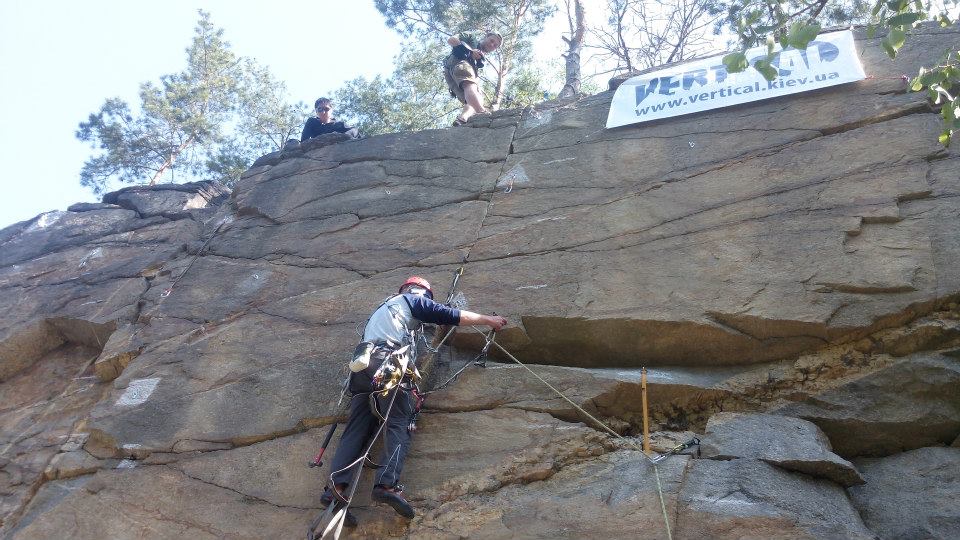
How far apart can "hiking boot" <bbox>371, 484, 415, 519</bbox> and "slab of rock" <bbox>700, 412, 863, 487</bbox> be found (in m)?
1.86

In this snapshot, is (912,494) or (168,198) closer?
(912,494)

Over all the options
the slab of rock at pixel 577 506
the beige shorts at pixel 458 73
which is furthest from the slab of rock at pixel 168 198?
the slab of rock at pixel 577 506

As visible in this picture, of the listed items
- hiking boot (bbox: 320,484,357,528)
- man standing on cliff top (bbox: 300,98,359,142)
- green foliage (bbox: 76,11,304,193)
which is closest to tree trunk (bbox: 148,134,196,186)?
green foliage (bbox: 76,11,304,193)

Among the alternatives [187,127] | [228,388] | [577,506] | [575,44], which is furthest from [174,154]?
[577,506]

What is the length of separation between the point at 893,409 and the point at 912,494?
0.65 m

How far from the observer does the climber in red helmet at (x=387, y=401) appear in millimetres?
4926

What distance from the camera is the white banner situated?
7.65 m

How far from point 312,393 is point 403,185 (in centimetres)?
300

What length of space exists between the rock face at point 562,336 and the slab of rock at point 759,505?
0.7 inches

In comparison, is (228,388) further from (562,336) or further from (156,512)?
(562,336)

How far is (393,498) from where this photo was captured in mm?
4781

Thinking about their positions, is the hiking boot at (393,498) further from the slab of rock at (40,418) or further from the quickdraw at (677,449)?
A: the slab of rock at (40,418)

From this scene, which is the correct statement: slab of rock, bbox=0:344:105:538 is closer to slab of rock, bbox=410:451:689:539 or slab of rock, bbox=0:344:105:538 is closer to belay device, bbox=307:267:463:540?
belay device, bbox=307:267:463:540

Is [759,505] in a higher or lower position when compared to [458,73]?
lower
